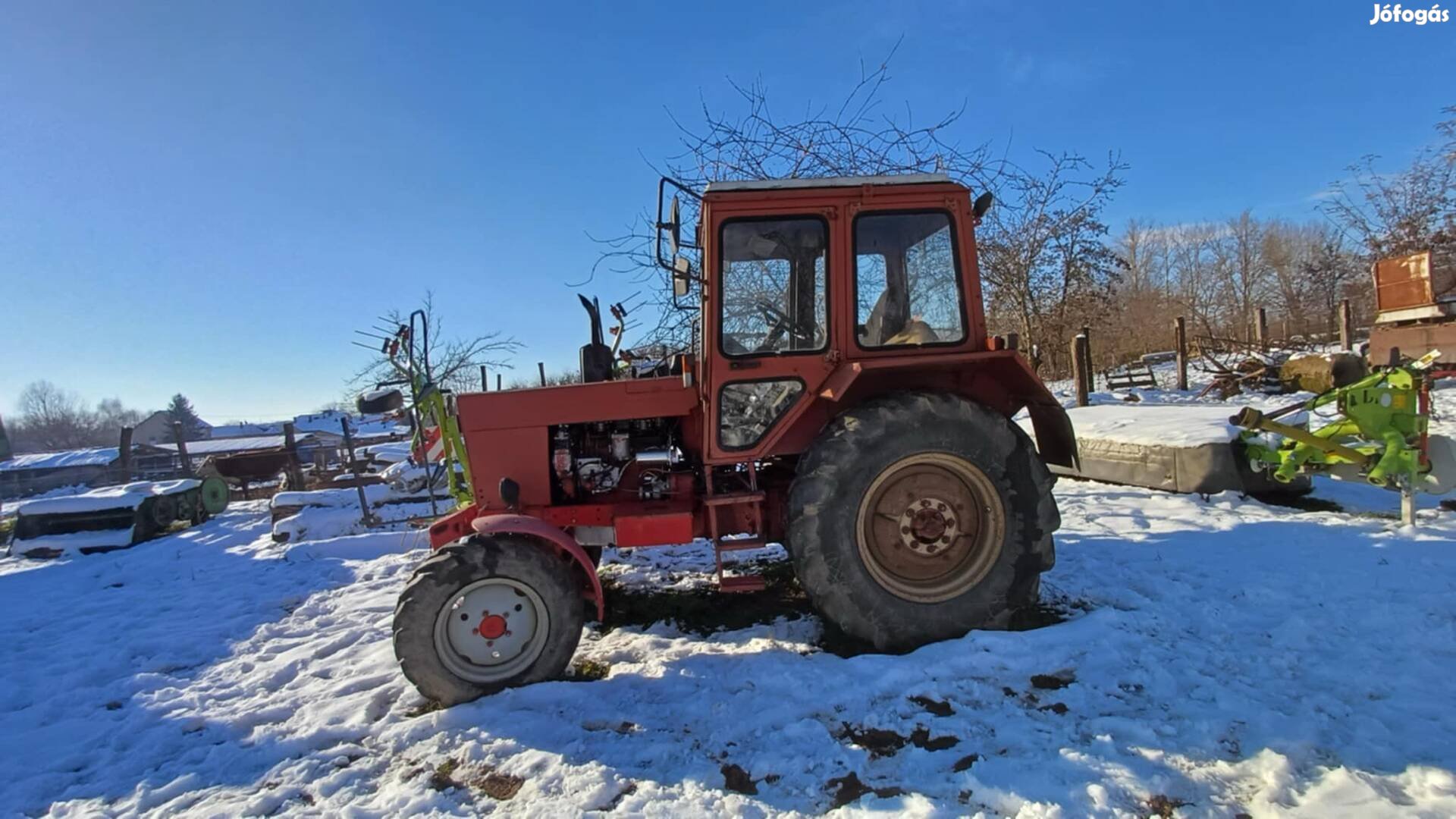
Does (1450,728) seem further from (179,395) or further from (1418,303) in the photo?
(179,395)

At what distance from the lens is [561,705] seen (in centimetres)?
306

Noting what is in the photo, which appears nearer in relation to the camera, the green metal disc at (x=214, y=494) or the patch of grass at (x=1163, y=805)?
the patch of grass at (x=1163, y=805)

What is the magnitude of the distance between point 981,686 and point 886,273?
215cm

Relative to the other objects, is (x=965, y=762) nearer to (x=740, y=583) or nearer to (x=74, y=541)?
(x=740, y=583)

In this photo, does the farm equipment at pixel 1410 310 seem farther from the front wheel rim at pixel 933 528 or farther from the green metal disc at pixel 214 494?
the green metal disc at pixel 214 494

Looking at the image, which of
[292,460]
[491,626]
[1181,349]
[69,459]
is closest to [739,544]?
[491,626]

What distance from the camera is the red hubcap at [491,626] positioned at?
10.4 feet

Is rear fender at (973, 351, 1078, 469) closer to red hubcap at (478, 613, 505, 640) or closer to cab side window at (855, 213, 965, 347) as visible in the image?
cab side window at (855, 213, 965, 347)

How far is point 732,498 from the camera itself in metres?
3.58

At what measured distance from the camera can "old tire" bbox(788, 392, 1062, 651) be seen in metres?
3.29

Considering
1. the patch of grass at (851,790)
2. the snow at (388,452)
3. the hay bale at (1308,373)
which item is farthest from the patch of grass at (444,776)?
the hay bale at (1308,373)

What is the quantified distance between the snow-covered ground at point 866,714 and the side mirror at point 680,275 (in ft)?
6.52

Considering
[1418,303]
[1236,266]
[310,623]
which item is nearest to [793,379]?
[310,623]

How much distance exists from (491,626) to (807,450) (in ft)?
5.77
